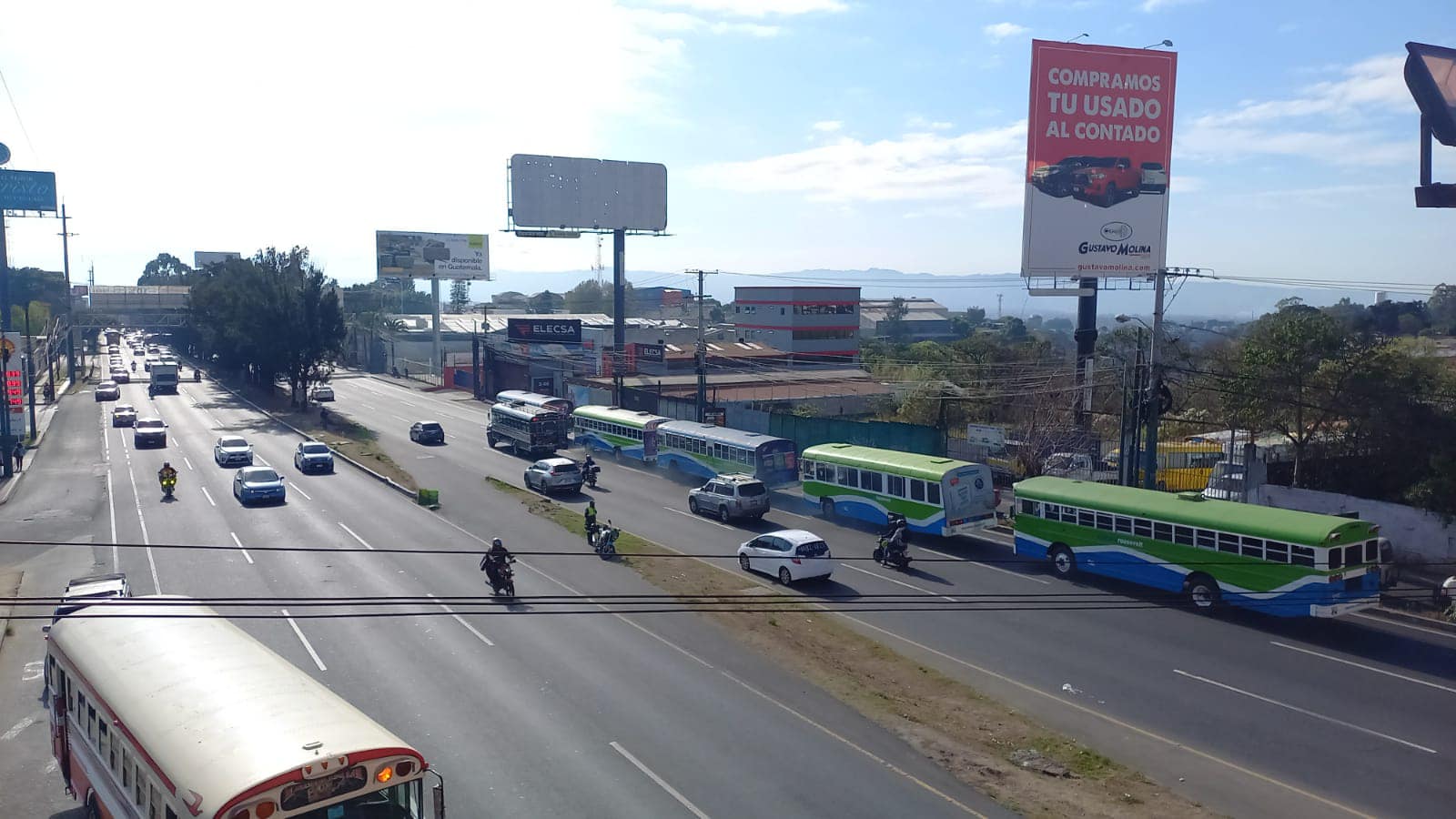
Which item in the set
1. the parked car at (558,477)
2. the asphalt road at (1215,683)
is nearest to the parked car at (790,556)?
the asphalt road at (1215,683)

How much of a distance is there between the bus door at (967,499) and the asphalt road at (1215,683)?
90 centimetres

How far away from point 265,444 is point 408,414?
50.3 ft

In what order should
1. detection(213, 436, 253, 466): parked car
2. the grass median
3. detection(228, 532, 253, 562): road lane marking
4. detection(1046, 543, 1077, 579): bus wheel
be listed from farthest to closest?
detection(213, 436, 253, 466): parked car, detection(228, 532, 253, 562): road lane marking, detection(1046, 543, 1077, 579): bus wheel, the grass median

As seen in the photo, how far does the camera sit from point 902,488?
3025cm

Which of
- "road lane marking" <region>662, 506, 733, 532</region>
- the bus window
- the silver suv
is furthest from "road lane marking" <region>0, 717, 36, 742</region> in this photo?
the bus window

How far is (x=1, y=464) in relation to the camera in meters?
40.7

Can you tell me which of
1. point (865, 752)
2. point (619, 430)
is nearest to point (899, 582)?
point (865, 752)

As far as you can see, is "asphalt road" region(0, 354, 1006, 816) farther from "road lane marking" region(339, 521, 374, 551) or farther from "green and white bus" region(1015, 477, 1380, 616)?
"green and white bus" region(1015, 477, 1380, 616)

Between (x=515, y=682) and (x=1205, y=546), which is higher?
(x=1205, y=546)

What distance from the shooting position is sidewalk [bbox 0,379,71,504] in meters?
37.5

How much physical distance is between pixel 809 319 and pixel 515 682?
256 feet

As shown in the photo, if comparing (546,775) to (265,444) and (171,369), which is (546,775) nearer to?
(265,444)

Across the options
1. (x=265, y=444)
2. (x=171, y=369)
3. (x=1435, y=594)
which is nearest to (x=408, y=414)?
(x=265, y=444)

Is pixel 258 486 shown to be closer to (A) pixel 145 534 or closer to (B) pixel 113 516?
(B) pixel 113 516
